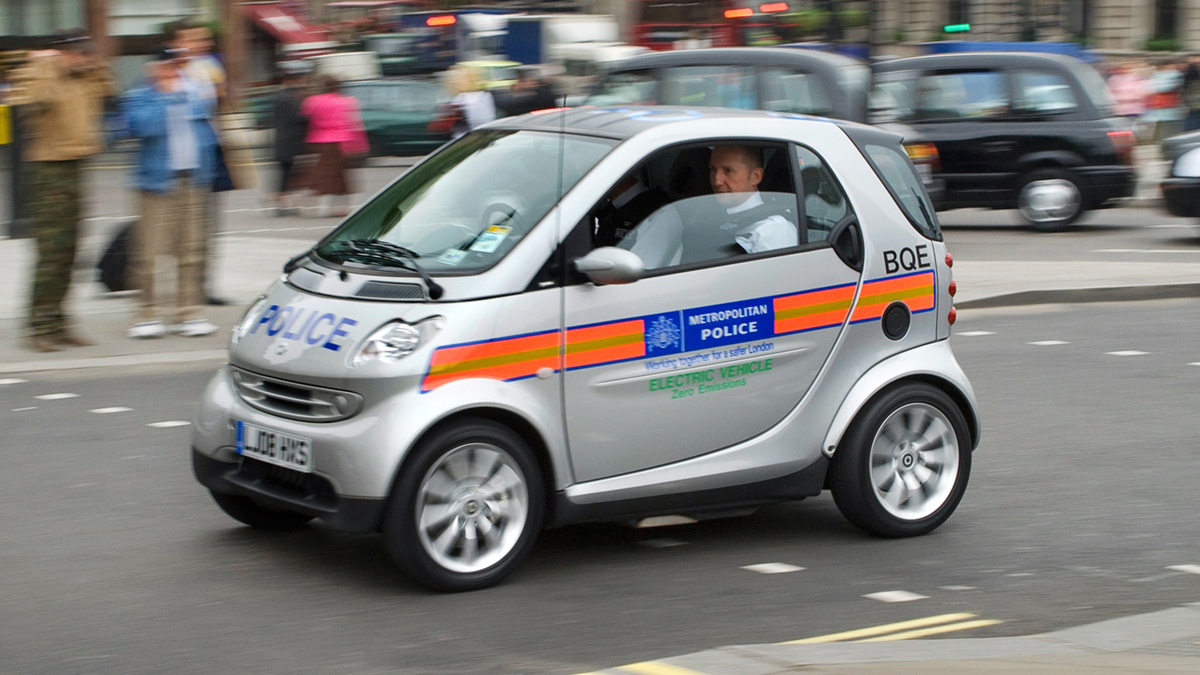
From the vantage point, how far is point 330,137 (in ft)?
59.3

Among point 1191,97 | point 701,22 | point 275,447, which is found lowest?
point 275,447

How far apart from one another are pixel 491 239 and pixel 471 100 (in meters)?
13.9

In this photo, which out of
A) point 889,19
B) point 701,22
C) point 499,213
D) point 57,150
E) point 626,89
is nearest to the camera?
point 499,213

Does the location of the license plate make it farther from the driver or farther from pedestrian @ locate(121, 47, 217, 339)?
pedestrian @ locate(121, 47, 217, 339)

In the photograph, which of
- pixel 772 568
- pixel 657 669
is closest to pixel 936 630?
pixel 772 568

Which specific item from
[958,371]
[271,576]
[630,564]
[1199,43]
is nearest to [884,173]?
[958,371]

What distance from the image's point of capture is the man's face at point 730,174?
5891 mm

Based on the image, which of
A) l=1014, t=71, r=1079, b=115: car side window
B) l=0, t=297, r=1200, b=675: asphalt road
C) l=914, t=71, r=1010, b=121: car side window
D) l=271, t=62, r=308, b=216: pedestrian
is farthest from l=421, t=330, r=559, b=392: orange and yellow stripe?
l=271, t=62, r=308, b=216: pedestrian

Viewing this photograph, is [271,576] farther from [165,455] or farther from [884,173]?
[884,173]

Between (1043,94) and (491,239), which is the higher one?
(1043,94)

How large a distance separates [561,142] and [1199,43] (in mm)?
41898

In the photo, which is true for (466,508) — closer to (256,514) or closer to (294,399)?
(294,399)

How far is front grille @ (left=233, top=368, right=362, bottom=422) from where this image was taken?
5227mm

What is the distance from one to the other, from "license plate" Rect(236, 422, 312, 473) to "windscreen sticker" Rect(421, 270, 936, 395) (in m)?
0.49
